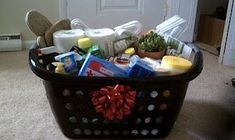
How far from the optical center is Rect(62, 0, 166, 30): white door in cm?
189

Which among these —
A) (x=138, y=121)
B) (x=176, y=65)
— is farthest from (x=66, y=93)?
(x=176, y=65)

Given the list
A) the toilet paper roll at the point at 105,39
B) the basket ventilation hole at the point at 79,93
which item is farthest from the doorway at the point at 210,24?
the basket ventilation hole at the point at 79,93

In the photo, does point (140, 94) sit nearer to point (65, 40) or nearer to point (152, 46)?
point (152, 46)

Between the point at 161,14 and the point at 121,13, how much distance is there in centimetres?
29

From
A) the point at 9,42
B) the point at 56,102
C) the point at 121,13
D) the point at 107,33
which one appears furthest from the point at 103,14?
the point at 56,102

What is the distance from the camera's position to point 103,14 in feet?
6.30

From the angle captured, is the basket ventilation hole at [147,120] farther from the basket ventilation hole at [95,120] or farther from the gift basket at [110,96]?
the basket ventilation hole at [95,120]

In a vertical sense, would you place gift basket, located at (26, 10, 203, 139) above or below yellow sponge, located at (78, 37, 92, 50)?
below

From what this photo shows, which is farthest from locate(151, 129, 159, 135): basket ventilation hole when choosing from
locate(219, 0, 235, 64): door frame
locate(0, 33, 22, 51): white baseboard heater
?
locate(0, 33, 22, 51): white baseboard heater

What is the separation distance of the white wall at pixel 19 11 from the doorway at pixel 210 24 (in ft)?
3.42

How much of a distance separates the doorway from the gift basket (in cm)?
108

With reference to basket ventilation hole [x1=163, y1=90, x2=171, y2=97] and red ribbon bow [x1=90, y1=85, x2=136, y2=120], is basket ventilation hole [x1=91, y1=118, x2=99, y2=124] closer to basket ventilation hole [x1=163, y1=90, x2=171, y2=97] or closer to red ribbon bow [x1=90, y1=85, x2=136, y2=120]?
red ribbon bow [x1=90, y1=85, x2=136, y2=120]

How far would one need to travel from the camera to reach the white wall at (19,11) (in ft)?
5.91

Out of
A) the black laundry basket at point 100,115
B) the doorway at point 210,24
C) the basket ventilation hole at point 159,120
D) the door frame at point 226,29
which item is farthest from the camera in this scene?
the doorway at point 210,24
